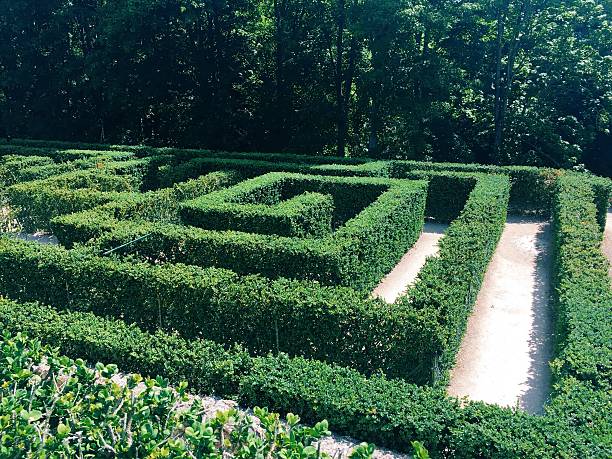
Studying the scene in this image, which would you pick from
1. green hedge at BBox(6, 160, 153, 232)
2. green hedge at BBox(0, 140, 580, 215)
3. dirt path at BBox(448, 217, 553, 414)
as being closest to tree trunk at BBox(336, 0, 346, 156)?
green hedge at BBox(0, 140, 580, 215)

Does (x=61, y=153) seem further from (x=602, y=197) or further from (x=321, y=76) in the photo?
(x=602, y=197)

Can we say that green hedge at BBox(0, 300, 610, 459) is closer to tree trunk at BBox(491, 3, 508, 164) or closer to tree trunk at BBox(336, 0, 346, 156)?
tree trunk at BBox(491, 3, 508, 164)

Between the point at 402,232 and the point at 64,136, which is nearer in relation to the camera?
the point at 402,232

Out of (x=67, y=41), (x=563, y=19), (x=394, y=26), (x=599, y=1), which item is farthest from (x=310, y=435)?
(x=67, y=41)

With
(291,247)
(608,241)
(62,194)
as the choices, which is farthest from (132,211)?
(608,241)

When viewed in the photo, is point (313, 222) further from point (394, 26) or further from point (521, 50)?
point (521, 50)

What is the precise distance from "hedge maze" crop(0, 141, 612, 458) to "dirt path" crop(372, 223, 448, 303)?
15.2 inches

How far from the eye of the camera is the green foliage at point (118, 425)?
549 centimetres

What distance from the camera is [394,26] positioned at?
2466 cm

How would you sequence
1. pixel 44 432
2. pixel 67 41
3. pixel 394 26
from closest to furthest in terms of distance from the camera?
pixel 44 432 < pixel 394 26 < pixel 67 41

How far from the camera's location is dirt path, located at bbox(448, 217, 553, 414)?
970cm

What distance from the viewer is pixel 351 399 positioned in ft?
22.6

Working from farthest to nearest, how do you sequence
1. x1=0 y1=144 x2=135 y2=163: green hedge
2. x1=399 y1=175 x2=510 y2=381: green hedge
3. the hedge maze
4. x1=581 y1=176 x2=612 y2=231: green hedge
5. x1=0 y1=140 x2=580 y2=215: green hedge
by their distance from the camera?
1. x1=0 y1=144 x2=135 y2=163: green hedge
2. x1=0 y1=140 x2=580 y2=215: green hedge
3. x1=581 y1=176 x2=612 y2=231: green hedge
4. x1=399 y1=175 x2=510 y2=381: green hedge
5. the hedge maze

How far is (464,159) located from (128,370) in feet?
72.5
